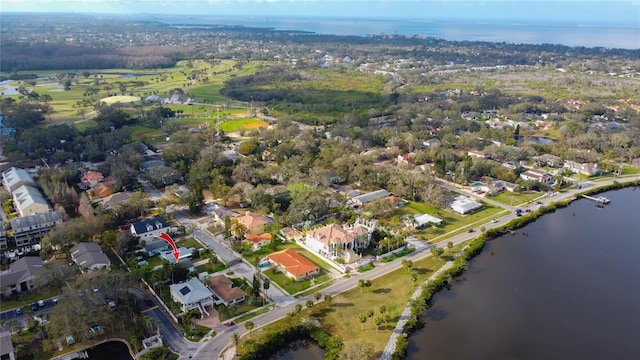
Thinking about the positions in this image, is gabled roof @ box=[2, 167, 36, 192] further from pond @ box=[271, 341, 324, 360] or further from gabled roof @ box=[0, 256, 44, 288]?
pond @ box=[271, 341, 324, 360]

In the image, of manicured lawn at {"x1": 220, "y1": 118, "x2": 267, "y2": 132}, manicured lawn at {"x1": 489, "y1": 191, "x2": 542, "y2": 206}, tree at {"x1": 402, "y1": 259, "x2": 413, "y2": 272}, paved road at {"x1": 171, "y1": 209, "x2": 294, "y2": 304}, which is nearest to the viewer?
paved road at {"x1": 171, "y1": 209, "x2": 294, "y2": 304}

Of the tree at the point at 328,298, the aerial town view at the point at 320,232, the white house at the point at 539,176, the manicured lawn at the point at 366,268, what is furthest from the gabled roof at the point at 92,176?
the white house at the point at 539,176

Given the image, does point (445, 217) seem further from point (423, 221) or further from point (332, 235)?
point (332, 235)

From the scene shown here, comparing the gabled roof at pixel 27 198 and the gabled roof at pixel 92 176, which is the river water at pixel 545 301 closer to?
the gabled roof at pixel 27 198

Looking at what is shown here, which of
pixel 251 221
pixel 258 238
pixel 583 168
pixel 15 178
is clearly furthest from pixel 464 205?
pixel 15 178

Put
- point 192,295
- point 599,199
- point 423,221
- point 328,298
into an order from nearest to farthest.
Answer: point 192,295 → point 328,298 → point 423,221 → point 599,199

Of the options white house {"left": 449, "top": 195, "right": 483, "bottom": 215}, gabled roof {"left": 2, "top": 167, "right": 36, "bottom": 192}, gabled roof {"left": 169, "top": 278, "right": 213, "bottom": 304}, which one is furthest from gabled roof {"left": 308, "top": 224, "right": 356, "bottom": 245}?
gabled roof {"left": 2, "top": 167, "right": 36, "bottom": 192}

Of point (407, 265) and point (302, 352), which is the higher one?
point (407, 265)
